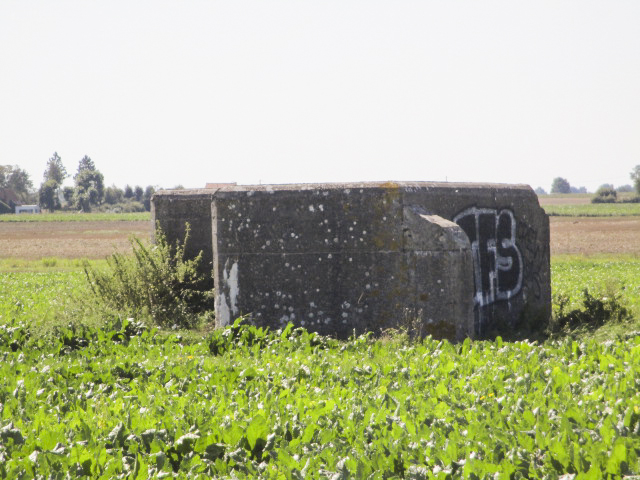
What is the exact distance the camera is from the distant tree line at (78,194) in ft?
374

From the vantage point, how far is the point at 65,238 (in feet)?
171

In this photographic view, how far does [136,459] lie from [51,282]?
1720 centimetres

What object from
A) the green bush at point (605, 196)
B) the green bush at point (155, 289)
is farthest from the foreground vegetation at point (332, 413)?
the green bush at point (605, 196)

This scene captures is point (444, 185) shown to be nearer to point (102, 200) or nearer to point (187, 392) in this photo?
point (187, 392)

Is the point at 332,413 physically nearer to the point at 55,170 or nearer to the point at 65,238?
the point at 65,238

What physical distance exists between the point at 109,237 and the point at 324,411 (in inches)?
1956

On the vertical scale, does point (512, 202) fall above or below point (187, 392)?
above

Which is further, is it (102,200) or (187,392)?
(102,200)

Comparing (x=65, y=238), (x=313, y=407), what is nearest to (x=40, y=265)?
(x=65, y=238)

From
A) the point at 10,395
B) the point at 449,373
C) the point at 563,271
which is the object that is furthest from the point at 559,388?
the point at 563,271

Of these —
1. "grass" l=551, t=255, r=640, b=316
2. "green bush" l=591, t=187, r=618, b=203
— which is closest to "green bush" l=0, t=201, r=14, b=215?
"green bush" l=591, t=187, r=618, b=203

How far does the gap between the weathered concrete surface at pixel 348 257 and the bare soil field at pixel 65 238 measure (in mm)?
21202

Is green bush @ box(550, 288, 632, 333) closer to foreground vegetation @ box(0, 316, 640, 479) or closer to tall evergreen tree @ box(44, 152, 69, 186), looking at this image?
foreground vegetation @ box(0, 316, 640, 479)

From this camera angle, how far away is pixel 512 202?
969 centimetres
